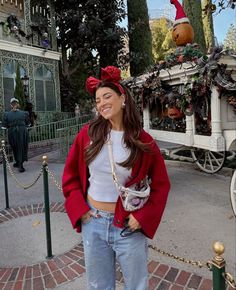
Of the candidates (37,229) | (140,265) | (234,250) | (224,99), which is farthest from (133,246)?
(224,99)

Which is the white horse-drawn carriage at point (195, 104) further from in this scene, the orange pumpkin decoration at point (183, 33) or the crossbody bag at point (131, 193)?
the crossbody bag at point (131, 193)

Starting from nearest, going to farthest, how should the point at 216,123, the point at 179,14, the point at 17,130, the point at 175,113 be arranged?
the point at 216,123 < the point at 175,113 < the point at 179,14 < the point at 17,130

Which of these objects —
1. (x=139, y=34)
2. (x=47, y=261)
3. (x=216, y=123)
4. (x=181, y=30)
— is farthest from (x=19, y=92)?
(x=47, y=261)

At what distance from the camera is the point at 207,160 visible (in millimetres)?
7008

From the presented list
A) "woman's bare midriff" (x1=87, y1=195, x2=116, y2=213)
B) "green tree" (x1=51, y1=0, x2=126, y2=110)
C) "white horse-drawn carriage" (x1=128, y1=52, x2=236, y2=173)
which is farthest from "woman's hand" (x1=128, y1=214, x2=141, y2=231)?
"green tree" (x1=51, y1=0, x2=126, y2=110)

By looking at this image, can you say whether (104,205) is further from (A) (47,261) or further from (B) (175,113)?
(B) (175,113)

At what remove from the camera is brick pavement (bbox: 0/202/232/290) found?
296 cm

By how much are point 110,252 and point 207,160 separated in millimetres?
5321

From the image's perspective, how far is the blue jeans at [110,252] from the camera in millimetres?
1999

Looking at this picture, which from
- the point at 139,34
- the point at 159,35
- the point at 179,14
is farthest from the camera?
the point at 159,35

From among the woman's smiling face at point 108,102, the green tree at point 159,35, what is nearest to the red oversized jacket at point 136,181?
the woman's smiling face at point 108,102

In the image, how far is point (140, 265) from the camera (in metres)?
2.03

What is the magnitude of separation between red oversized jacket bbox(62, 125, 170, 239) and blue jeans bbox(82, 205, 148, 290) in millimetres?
84

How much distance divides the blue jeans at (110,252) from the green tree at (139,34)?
13443 mm
